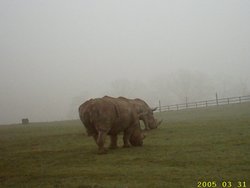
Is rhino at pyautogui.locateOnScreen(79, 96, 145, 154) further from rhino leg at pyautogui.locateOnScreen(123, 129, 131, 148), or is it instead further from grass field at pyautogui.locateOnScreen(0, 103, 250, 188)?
grass field at pyautogui.locateOnScreen(0, 103, 250, 188)

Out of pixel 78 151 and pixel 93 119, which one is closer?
pixel 93 119

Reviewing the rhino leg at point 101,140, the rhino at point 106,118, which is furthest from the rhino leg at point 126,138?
the rhino leg at point 101,140

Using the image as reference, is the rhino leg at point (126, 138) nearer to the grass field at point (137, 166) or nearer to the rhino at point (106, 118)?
the rhino at point (106, 118)

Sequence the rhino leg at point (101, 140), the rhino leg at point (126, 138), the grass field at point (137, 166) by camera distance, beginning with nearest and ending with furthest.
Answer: the grass field at point (137, 166) < the rhino leg at point (101, 140) < the rhino leg at point (126, 138)

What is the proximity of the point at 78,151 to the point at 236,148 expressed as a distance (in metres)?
6.71

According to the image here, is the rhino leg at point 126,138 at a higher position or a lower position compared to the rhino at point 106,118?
lower

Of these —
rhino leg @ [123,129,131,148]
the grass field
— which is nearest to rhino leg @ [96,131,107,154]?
the grass field

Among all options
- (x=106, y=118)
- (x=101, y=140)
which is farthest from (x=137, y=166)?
(x=106, y=118)

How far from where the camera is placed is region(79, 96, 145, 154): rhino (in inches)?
590

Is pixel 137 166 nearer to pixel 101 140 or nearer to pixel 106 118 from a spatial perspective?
pixel 101 140

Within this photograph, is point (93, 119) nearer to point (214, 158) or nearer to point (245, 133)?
point (214, 158)

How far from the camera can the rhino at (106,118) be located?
49.2ft

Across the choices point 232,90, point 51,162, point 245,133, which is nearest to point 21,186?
point 51,162

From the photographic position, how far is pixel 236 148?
578 inches
